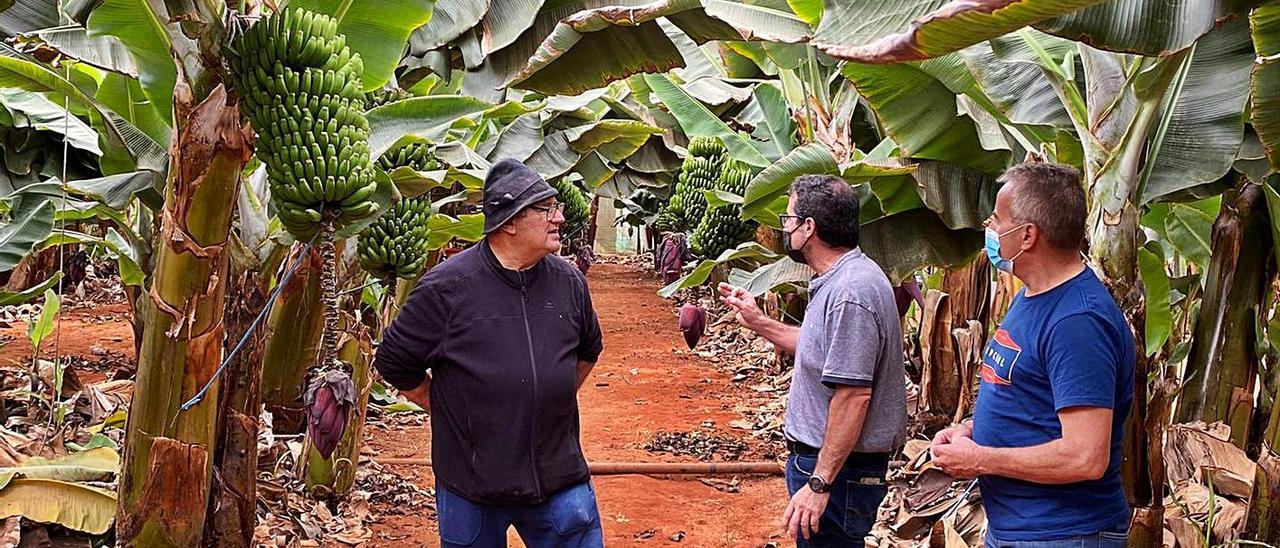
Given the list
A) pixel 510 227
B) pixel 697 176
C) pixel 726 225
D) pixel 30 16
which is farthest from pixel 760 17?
pixel 697 176

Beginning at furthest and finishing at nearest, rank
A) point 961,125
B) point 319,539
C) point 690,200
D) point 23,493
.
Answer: point 690,200
point 319,539
point 961,125
point 23,493

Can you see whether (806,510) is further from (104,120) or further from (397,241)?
(104,120)

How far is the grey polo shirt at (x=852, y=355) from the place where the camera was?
304cm

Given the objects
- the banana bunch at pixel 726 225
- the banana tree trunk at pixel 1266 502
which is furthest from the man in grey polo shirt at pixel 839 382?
the banana bunch at pixel 726 225

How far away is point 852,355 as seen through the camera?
3.03 metres

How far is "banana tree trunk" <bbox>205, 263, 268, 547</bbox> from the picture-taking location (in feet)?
12.3

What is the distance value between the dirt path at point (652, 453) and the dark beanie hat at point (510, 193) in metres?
2.56

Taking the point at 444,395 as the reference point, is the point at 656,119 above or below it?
above

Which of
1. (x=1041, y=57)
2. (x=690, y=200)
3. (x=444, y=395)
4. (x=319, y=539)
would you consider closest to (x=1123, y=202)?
(x=1041, y=57)

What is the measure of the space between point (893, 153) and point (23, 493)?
383cm

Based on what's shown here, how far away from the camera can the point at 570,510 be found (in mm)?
2984

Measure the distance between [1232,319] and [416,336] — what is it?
2742 mm

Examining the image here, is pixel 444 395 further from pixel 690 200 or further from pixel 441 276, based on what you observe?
pixel 690 200

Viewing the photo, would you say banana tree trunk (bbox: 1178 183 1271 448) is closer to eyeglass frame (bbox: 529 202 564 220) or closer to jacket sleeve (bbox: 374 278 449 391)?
eyeglass frame (bbox: 529 202 564 220)
